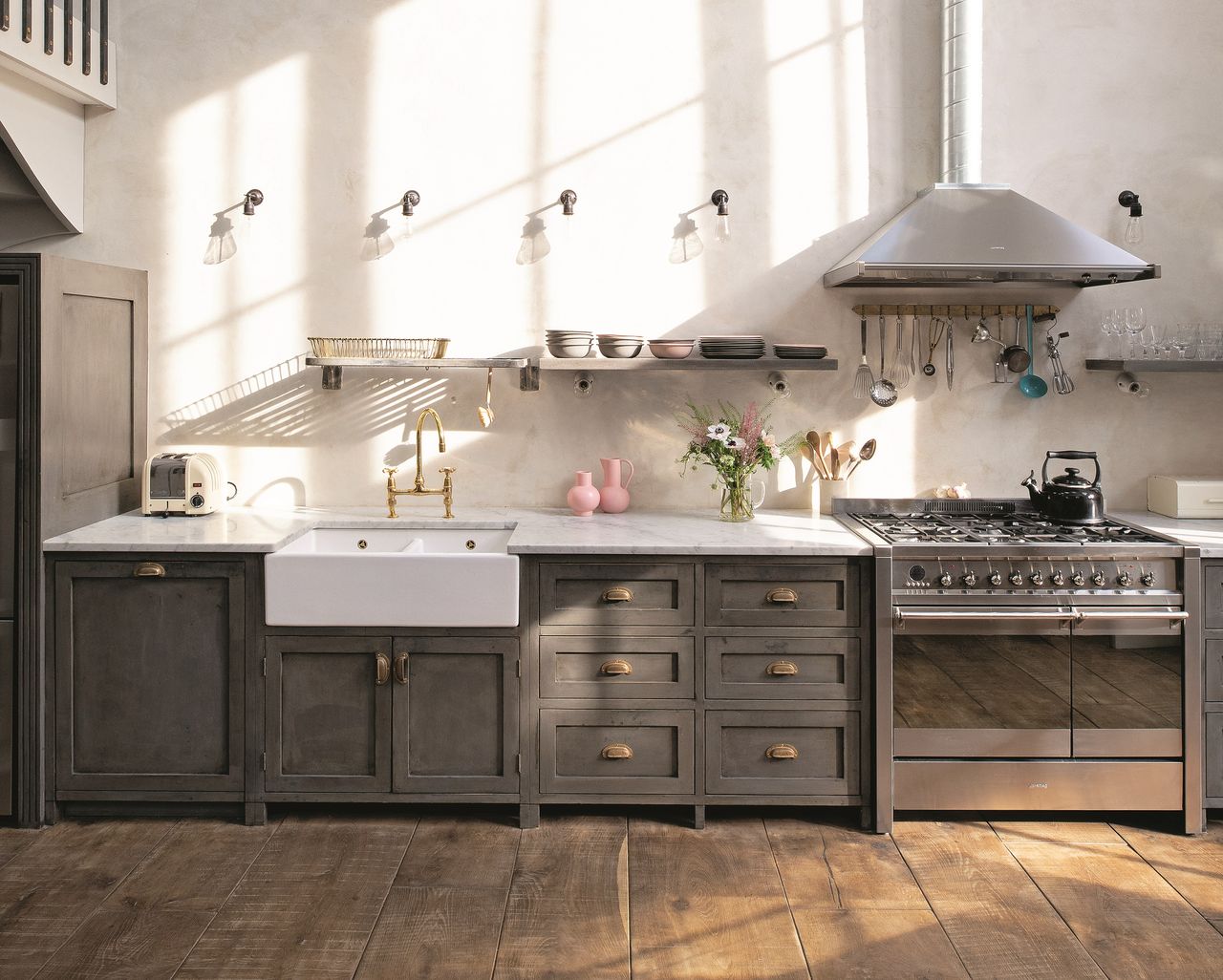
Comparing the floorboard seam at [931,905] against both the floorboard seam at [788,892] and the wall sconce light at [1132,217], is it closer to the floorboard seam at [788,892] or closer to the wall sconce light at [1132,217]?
the floorboard seam at [788,892]

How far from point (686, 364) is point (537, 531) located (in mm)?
759

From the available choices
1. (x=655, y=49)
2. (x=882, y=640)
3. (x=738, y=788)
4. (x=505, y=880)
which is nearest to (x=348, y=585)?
(x=505, y=880)

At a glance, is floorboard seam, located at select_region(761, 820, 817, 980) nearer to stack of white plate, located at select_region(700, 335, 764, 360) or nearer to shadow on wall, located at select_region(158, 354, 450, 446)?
stack of white plate, located at select_region(700, 335, 764, 360)

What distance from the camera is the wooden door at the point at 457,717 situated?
3379 millimetres

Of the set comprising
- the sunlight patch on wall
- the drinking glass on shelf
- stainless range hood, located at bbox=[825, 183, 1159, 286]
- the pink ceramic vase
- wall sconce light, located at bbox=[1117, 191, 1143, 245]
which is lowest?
the pink ceramic vase

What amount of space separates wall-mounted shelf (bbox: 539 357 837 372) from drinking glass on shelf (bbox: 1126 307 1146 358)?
3.73ft

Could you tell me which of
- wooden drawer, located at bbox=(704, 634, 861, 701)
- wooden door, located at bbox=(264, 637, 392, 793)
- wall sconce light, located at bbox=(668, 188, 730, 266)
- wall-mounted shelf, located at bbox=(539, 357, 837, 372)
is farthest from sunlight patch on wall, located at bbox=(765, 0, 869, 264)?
wooden door, located at bbox=(264, 637, 392, 793)

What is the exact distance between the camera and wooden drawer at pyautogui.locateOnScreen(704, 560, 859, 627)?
11.1 ft

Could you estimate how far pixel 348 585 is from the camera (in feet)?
11.0

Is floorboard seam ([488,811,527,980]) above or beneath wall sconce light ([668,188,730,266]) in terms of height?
beneath

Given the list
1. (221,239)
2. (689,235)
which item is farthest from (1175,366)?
(221,239)

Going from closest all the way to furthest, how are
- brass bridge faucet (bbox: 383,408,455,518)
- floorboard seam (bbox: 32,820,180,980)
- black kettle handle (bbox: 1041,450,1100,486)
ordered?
1. floorboard seam (bbox: 32,820,180,980)
2. black kettle handle (bbox: 1041,450,1100,486)
3. brass bridge faucet (bbox: 383,408,455,518)

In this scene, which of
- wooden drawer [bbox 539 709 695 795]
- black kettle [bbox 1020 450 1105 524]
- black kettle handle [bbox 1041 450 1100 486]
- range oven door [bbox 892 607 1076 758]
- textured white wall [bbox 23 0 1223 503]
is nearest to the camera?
range oven door [bbox 892 607 1076 758]

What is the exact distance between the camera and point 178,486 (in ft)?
12.4
